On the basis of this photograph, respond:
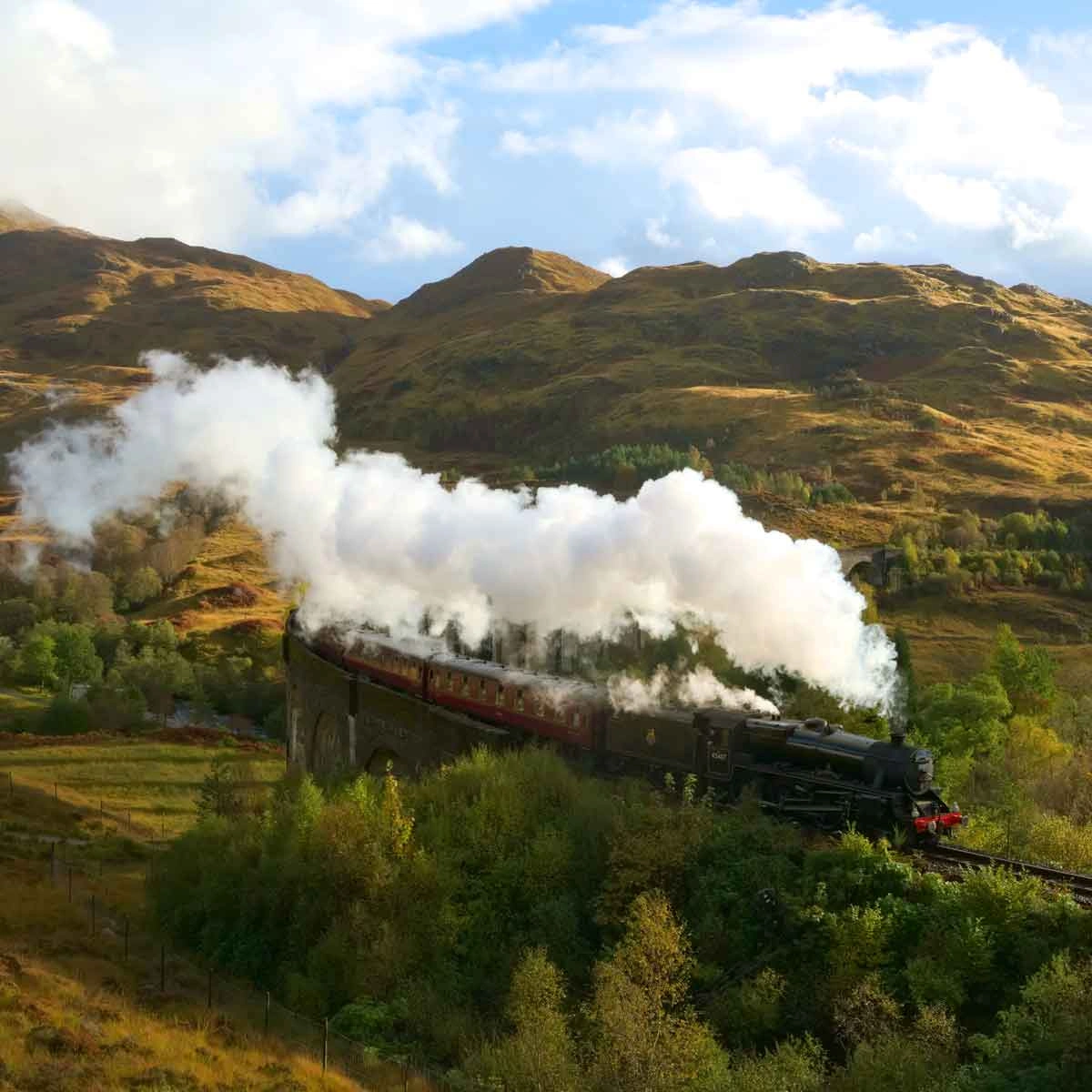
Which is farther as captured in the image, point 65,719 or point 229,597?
point 229,597

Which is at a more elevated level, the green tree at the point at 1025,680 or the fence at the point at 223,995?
the green tree at the point at 1025,680

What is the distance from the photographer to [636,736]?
2809 cm

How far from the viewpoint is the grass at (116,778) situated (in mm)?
48375

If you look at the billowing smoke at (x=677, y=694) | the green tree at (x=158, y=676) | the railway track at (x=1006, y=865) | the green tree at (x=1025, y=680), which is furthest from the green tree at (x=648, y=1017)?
the green tree at (x=158, y=676)

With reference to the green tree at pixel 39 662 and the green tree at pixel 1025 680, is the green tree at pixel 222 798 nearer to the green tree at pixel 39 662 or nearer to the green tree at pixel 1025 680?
the green tree at pixel 1025 680

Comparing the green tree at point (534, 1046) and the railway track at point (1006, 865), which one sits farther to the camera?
the railway track at point (1006, 865)

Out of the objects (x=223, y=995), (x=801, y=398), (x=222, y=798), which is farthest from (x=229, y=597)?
(x=801, y=398)

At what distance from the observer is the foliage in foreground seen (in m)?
18.3

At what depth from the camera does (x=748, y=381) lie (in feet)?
556

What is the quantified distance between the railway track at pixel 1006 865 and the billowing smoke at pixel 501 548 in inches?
254

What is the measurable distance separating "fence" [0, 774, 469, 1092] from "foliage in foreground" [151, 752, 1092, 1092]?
0.68 metres

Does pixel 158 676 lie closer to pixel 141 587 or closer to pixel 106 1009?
pixel 141 587

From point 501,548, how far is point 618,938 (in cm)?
1572

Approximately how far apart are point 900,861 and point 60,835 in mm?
34345
